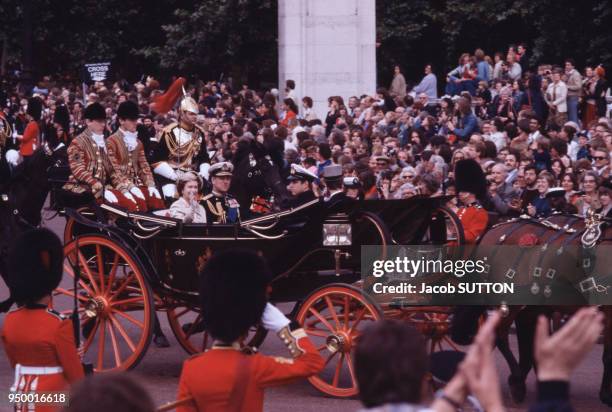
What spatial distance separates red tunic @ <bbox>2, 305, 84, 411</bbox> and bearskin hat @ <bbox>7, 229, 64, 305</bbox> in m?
0.22

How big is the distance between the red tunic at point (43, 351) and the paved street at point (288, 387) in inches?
81.5

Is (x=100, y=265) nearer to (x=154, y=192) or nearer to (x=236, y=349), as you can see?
(x=154, y=192)

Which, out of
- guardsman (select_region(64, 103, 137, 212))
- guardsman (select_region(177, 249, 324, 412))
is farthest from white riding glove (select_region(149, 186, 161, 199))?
guardsman (select_region(177, 249, 324, 412))

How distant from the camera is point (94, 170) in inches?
431

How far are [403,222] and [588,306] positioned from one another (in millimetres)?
1572

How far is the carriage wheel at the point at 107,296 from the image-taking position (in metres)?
9.45

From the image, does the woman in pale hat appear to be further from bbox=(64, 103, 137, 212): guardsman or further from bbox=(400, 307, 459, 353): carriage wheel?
bbox=(400, 307, 459, 353): carriage wheel

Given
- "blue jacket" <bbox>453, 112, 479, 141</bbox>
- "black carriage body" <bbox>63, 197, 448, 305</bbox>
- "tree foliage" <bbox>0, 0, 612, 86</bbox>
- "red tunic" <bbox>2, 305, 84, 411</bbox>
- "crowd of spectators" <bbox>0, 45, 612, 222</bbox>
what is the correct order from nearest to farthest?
"red tunic" <bbox>2, 305, 84, 411</bbox> → "black carriage body" <bbox>63, 197, 448, 305</bbox> → "crowd of spectators" <bbox>0, 45, 612, 222</bbox> → "blue jacket" <bbox>453, 112, 479, 141</bbox> → "tree foliage" <bbox>0, 0, 612, 86</bbox>

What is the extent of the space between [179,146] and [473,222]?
9.62ft

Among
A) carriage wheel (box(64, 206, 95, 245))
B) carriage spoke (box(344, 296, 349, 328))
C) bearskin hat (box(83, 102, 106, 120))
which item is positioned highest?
bearskin hat (box(83, 102, 106, 120))

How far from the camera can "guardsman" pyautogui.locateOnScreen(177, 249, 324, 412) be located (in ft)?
16.3

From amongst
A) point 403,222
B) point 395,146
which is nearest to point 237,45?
point 395,146

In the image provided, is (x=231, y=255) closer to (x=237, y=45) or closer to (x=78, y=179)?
(x=78, y=179)

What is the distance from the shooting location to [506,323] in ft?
30.4
